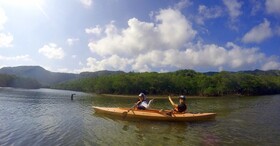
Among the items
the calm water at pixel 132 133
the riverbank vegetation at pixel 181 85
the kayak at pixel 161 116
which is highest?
the riverbank vegetation at pixel 181 85

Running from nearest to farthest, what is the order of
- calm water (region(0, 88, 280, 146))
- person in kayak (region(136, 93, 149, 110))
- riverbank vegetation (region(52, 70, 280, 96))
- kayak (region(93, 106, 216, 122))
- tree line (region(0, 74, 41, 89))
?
calm water (region(0, 88, 280, 146)), kayak (region(93, 106, 216, 122)), person in kayak (region(136, 93, 149, 110)), riverbank vegetation (region(52, 70, 280, 96)), tree line (region(0, 74, 41, 89))

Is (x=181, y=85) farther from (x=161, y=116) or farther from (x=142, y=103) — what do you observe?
(x=161, y=116)

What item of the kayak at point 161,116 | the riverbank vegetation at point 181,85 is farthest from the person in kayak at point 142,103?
the riverbank vegetation at point 181,85

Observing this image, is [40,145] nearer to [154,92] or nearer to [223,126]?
[223,126]

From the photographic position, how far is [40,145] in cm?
1502

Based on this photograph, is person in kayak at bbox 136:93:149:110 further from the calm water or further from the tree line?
the tree line

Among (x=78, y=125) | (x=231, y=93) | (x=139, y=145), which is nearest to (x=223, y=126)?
(x=139, y=145)

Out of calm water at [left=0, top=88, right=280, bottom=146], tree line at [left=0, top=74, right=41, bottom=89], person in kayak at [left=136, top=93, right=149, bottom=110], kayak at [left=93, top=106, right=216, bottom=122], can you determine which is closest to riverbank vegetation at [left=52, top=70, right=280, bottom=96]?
tree line at [left=0, top=74, right=41, bottom=89]

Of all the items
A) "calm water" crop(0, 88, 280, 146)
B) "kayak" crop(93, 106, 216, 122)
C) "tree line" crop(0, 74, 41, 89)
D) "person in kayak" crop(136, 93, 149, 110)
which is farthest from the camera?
"tree line" crop(0, 74, 41, 89)

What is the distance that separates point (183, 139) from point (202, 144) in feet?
5.29

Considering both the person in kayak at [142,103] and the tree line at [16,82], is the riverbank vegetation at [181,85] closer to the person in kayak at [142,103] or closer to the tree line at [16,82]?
the tree line at [16,82]

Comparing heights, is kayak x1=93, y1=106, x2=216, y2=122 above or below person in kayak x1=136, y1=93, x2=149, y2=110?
below

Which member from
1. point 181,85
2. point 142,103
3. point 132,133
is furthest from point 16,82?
point 132,133

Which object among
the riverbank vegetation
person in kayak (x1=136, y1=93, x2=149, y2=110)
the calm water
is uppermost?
the riverbank vegetation
